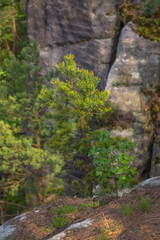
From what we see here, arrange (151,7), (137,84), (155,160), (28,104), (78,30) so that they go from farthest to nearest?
(78,30) → (28,104) → (151,7) → (155,160) → (137,84)

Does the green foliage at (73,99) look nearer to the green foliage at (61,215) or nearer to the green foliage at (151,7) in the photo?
the green foliage at (61,215)

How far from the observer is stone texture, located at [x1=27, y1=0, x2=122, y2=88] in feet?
36.8

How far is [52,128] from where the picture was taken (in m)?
11.1

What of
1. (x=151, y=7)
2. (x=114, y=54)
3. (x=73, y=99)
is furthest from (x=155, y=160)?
(x=151, y=7)

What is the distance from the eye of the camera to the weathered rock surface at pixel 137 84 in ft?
31.5

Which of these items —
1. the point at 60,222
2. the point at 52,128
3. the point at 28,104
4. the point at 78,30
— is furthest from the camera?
the point at 78,30

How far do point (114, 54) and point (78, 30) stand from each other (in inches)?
84.8

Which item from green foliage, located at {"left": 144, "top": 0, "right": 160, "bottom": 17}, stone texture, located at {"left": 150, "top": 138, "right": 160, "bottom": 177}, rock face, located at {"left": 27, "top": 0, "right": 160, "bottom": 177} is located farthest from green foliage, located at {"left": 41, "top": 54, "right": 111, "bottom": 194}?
green foliage, located at {"left": 144, "top": 0, "right": 160, "bottom": 17}

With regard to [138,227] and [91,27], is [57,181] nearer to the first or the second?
[91,27]

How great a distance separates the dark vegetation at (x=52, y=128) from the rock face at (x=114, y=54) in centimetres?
104

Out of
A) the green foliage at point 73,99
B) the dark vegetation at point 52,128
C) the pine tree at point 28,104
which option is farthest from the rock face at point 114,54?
the green foliage at point 73,99

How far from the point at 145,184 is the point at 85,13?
365 inches

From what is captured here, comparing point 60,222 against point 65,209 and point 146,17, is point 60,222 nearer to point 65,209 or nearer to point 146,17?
point 65,209

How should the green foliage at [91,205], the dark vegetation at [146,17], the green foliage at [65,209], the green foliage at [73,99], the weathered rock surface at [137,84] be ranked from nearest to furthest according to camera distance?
1. the green foliage at [65,209]
2. the green foliage at [91,205]
3. the green foliage at [73,99]
4. the weathered rock surface at [137,84]
5. the dark vegetation at [146,17]
